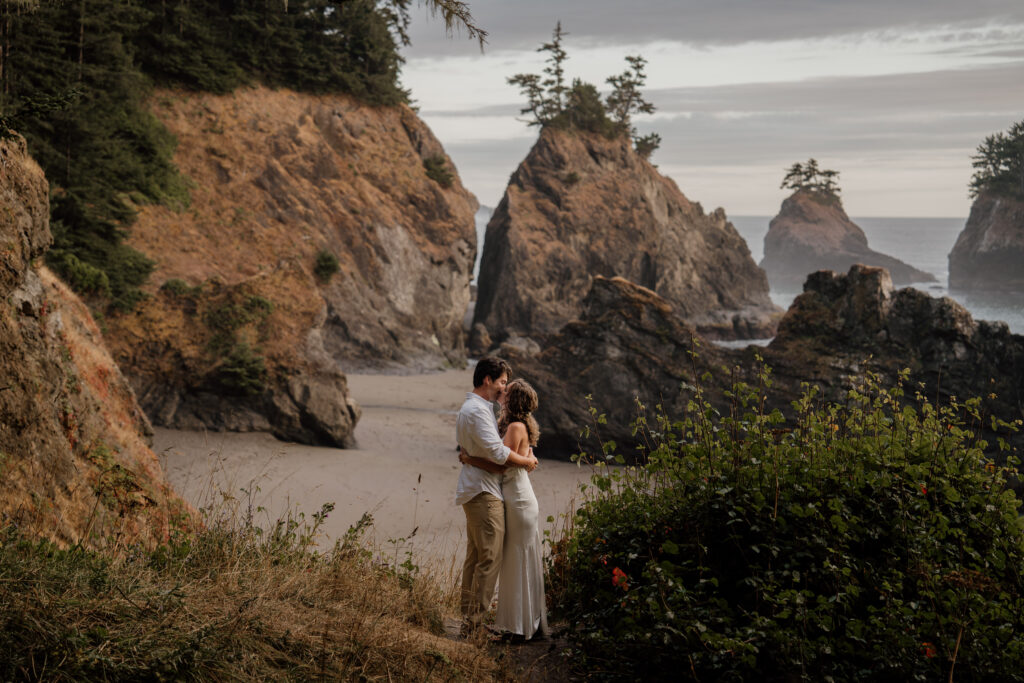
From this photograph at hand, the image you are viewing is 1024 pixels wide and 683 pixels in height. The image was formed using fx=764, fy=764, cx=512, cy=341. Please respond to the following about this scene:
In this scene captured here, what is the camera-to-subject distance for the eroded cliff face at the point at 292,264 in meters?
15.5

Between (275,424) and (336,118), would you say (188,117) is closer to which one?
(336,118)

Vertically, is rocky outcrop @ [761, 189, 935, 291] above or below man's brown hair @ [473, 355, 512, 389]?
above

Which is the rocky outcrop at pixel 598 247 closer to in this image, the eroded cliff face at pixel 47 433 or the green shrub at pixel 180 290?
the green shrub at pixel 180 290

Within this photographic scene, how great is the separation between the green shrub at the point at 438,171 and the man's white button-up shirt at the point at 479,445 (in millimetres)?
32433

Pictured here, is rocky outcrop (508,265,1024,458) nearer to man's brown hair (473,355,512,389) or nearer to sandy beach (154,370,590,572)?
sandy beach (154,370,590,572)

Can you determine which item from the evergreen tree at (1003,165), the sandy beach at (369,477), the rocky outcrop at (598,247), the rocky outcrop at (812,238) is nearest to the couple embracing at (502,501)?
the sandy beach at (369,477)

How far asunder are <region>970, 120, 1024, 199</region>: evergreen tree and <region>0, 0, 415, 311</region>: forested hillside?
152 feet

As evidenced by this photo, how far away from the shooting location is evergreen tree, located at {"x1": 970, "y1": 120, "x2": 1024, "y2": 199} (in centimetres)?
5628

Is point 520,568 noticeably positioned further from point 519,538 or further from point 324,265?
point 324,265

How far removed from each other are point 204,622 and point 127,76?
2218cm

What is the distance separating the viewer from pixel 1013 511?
4129 mm

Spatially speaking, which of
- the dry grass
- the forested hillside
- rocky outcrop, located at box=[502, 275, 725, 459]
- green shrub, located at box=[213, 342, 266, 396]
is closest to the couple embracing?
the dry grass

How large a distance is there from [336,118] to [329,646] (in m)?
32.1

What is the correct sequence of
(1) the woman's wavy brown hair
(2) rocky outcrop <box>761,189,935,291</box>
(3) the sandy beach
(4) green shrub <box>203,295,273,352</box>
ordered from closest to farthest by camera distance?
(1) the woman's wavy brown hair → (3) the sandy beach → (4) green shrub <box>203,295,273,352</box> → (2) rocky outcrop <box>761,189,935,291</box>
